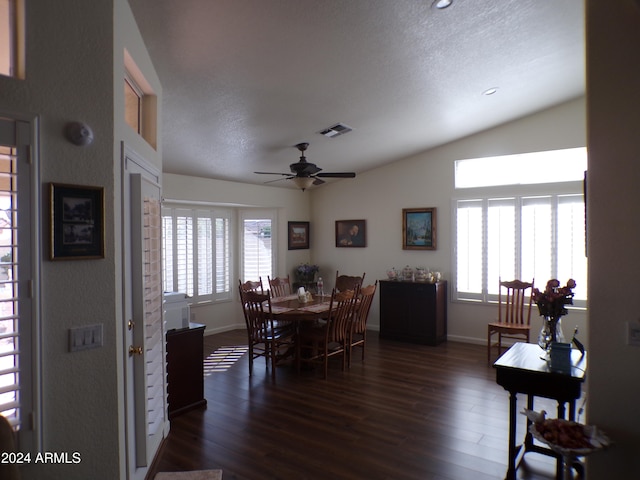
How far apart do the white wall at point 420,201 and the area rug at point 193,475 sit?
14.7 ft

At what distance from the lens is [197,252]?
6.62m

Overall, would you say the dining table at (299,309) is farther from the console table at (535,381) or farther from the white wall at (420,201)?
the console table at (535,381)

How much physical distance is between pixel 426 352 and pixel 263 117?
12.7 feet

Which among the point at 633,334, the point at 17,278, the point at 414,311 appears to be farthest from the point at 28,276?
the point at 414,311

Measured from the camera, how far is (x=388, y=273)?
6.43 meters

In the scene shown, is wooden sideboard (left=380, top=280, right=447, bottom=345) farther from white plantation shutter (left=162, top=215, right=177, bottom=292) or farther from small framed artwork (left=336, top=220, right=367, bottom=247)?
white plantation shutter (left=162, top=215, right=177, bottom=292)

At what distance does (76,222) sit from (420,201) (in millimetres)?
5439

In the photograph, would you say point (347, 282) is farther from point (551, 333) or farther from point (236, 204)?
point (551, 333)

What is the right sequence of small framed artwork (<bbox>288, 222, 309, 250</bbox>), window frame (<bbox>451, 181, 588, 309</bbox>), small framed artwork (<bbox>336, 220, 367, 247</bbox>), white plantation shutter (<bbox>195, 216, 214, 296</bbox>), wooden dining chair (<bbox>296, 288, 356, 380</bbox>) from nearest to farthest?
1. wooden dining chair (<bbox>296, 288, 356, 380</bbox>)
2. window frame (<bbox>451, 181, 588, 309</bbox>)
3. white plantation shutter (<bbox>195, 216, 214, 296</bbox>)
4. small framed artwork (<bbox>336, 220, 367, 247</bbox>)
5. small framed artwork (<bbox>288, 222, 309, 250</bbox>)

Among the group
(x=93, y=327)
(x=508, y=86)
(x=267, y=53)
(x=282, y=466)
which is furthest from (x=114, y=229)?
(x=508, y=86)

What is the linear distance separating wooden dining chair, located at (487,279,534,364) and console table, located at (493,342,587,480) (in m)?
2.28

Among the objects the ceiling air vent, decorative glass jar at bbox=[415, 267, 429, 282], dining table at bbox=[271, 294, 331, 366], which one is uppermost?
the ceiling air vent

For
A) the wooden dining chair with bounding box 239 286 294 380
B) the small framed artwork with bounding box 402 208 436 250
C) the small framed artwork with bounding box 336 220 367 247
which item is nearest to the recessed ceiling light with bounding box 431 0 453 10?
the wooden dining chair with bounding box 239 286 294 380

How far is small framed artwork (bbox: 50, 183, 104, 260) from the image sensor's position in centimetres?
186
